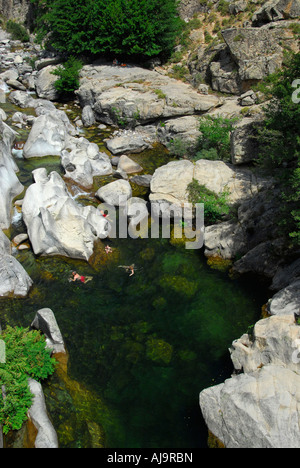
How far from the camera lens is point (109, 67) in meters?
30.3

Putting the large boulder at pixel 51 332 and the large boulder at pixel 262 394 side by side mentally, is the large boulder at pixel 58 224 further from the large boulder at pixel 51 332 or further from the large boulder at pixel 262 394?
the large boulder at pixel 262 394

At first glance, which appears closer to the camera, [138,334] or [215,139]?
[138,334]

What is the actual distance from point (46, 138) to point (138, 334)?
14.3m

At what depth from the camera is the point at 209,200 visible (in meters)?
17.3

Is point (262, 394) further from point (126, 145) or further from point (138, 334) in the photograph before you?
point (126, 145)

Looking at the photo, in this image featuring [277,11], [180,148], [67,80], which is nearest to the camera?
[180,148]

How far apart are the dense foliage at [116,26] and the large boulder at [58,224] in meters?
18.8

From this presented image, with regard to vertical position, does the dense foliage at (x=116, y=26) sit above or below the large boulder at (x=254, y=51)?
above

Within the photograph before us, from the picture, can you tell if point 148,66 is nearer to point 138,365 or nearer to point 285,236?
point 285,236

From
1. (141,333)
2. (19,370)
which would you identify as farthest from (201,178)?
(19,370)

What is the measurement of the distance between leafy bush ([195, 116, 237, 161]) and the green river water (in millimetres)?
6863

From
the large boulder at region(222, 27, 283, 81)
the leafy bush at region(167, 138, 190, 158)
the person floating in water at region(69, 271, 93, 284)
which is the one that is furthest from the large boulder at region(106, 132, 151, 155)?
the person floating in water at region(69, 271, 93, 284)

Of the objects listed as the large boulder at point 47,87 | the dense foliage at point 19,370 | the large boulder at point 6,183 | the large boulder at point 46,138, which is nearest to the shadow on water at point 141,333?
the dense foliage at point 19,370

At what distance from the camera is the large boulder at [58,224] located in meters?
15.0
